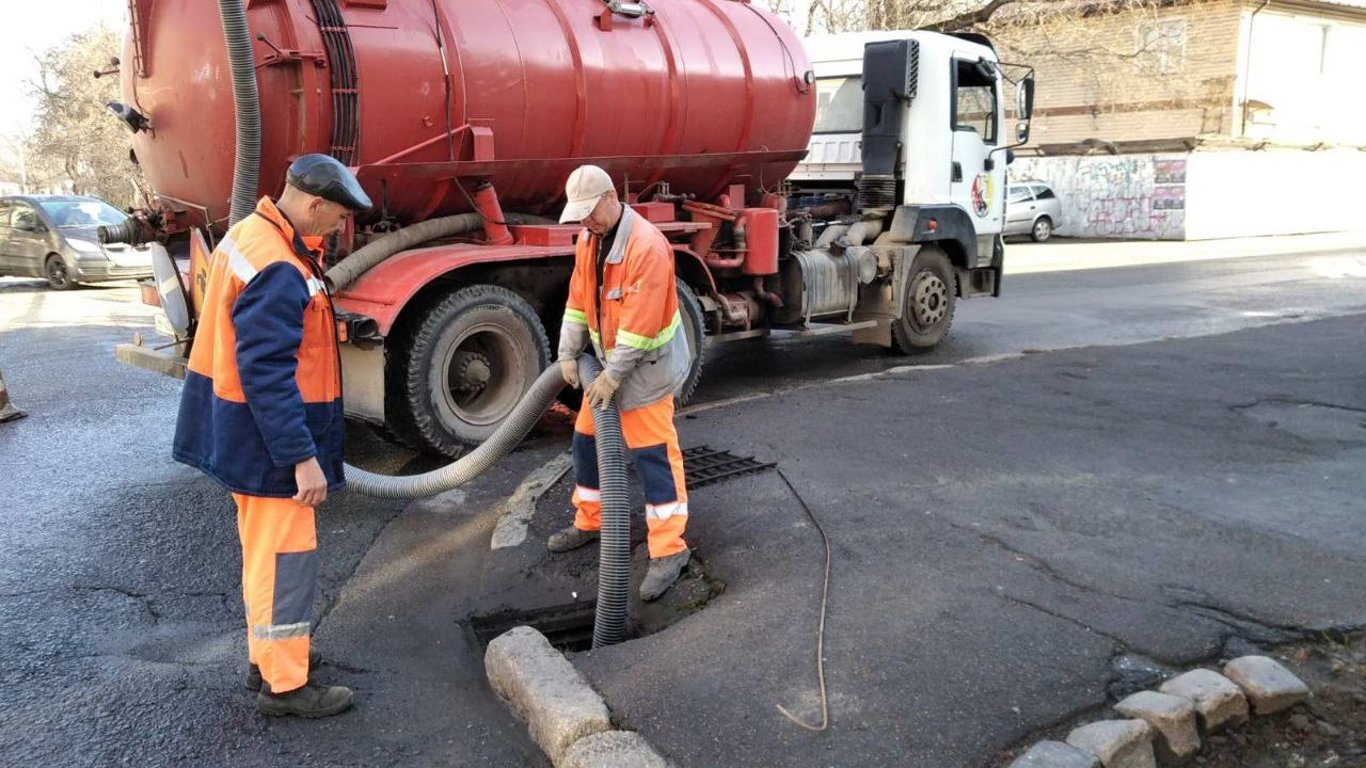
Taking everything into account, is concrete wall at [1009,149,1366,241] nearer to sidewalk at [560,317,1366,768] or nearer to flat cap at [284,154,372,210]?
sidewalk at [560,317,1366,768]

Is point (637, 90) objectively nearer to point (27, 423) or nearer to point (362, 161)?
point (362, 161)

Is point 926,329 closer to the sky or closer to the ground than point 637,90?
closer to the ground

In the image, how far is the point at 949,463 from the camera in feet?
18.6

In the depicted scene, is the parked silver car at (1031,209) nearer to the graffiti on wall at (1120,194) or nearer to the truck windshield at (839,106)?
the graffiti on wall at (1120,194)

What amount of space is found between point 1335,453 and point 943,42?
5130 mm

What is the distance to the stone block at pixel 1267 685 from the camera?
3234 mm

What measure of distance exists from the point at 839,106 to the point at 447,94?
473 cm

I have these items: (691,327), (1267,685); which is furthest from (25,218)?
(1267,685)

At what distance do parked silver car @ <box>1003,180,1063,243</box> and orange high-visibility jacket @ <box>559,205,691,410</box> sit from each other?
2308cm

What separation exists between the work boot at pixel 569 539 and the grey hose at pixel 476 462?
1.64 ft

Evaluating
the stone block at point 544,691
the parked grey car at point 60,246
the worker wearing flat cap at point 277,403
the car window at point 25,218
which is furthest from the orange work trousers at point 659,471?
the car window at point 25,218

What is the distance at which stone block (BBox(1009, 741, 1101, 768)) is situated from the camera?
284 cm

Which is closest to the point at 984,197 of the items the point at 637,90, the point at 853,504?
the point at 637,90

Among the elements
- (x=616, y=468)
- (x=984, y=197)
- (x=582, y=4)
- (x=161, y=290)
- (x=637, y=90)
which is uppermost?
(x=582, y=4)
